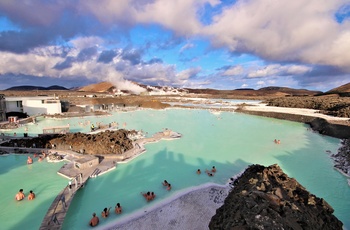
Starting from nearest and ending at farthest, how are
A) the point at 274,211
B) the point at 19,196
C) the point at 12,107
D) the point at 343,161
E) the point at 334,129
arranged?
1. the point at 274,211
2. the point at 19,196
3. the point at 343,161
4. the point at 334,129
5. the point at 12,107

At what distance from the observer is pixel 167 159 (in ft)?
46.4

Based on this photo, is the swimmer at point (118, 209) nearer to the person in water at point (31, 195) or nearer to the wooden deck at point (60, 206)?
the wooden deck at point (60, 206)

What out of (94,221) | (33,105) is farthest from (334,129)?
(33,105)

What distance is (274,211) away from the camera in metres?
4.80

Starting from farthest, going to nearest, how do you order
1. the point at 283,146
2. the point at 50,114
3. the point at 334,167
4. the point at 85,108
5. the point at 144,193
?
1. the point at 85,108
2. the point at 50,114
3. the point at 283,146
4. the point at 334,167
5. the point at 144,193

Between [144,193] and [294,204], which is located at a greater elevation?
[294,204]

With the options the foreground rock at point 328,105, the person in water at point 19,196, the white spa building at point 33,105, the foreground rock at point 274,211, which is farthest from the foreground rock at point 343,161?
the white spa building at point 33,105

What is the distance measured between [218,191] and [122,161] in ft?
20.7

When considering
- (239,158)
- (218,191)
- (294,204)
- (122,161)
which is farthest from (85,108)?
(294,204)

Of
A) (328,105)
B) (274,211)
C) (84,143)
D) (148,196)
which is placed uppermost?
(328,105)

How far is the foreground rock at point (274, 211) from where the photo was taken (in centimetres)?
462

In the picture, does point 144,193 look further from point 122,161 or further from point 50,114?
point 50,114

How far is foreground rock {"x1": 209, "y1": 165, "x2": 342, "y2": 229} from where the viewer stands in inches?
182

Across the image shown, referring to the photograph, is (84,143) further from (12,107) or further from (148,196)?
(12,107)
